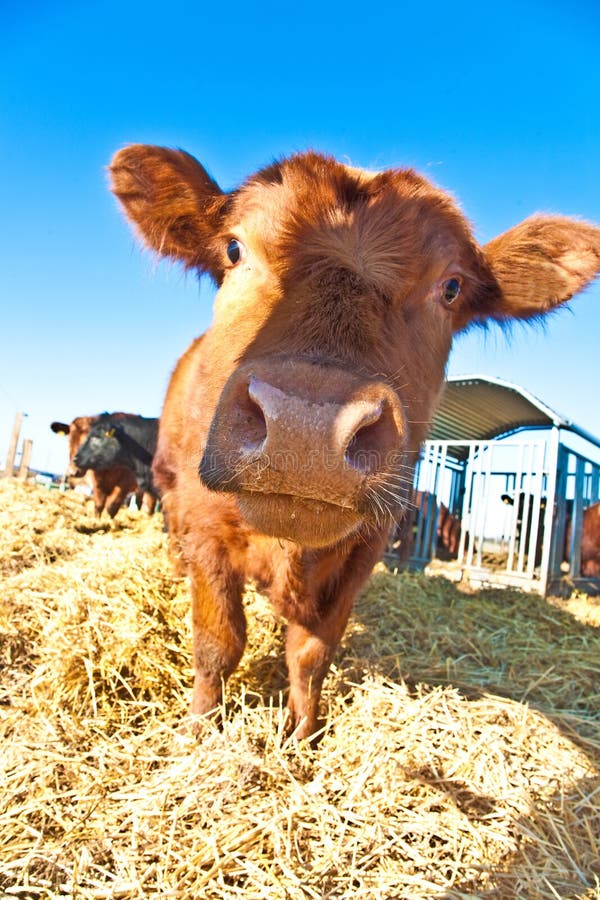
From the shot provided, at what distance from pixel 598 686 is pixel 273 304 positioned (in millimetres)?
4036

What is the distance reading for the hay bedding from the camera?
6.61ft

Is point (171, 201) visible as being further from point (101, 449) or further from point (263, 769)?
point (101, 449)

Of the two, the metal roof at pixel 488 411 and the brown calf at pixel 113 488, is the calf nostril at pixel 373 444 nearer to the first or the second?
the metal roof at pixel 488 411

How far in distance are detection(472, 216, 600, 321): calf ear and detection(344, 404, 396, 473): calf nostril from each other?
2036 millimetres

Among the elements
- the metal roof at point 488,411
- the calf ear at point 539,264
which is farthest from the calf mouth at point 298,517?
the metal roof at point 488,411

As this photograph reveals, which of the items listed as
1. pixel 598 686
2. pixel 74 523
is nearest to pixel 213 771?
pixel 598 686

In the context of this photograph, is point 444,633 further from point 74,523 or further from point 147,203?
point 74,523

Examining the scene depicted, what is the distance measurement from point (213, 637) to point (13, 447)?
19.2 meters

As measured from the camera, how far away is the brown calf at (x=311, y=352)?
5.22 feet

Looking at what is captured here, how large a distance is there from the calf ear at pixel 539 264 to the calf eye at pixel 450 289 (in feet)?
1.95

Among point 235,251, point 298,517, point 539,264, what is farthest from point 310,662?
point 539,264

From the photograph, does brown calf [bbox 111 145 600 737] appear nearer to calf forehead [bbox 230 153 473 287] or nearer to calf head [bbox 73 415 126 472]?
calf forehead [bbox 230 153 473 287]

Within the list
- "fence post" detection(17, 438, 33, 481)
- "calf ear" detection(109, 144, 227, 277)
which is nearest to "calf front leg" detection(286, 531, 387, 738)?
"calf ear" detection(109, 144, 227, 277)

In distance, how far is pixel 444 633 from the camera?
16.5ft
